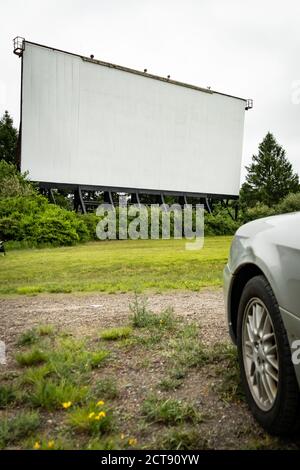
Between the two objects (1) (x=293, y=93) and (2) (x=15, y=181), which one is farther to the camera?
(2) (x=15, y=181)

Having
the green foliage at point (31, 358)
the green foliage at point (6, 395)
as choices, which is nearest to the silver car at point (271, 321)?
the green foliage at point (6, 395)

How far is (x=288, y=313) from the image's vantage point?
1883mm

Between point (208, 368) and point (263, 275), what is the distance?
3.86 feet

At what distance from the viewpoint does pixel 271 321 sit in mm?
2053

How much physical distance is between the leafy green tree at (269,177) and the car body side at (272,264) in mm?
47075

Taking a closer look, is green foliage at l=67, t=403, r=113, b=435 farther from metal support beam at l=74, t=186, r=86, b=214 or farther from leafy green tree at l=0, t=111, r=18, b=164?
leafy green tree at l=0, t=111, r=18, b=164

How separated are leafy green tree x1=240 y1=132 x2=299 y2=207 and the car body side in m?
47.1

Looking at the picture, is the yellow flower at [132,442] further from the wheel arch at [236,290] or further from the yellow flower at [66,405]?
the wheel arch at [236,290]

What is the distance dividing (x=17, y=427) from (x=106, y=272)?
8759 mm

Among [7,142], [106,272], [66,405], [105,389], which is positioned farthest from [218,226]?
[7,142]

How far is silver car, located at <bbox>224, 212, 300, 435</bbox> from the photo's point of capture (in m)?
1.89

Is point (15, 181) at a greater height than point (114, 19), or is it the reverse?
point (114, 19)

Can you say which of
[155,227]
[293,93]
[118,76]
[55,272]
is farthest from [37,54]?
[293,93]

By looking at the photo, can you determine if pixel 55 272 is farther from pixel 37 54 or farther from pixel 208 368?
pixel 37 54
